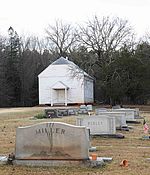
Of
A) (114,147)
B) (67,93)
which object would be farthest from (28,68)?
(114,147)

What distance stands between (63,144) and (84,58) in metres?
49.0

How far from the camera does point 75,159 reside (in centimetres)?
956

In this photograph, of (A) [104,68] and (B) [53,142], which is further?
(A) [104,68]

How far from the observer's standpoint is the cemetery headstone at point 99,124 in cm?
1670

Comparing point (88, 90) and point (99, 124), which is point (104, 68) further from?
point (99, 124)

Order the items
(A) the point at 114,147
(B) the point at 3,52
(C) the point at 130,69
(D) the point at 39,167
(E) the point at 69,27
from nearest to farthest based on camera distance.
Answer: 1. (D) the point at 39,167
2. (A) the point at 114,147
3. (C) the point at 130,69
4. (B) the point at 3,52
5. (E) the point at 69,27

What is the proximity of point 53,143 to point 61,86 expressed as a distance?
51267 millimetres

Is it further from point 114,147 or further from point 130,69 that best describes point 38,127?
point 130,69

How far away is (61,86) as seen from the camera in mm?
60906

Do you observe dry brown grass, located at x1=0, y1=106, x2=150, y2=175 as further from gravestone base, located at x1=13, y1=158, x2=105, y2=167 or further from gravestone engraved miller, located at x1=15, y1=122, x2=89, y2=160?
gravestone engraved miller, located at x1=15, y1=122, x2=89, y2=160

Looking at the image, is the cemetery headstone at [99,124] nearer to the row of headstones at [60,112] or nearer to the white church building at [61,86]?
the row of headstones at [60,112]

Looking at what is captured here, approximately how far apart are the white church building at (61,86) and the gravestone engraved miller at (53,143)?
5089 cm

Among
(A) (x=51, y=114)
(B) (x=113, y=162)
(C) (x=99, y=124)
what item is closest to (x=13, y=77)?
(A) (x=51, y=114)

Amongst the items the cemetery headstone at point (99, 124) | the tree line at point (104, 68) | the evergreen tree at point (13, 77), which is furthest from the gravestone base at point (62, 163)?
the evergreen tree at point (13, 77)
